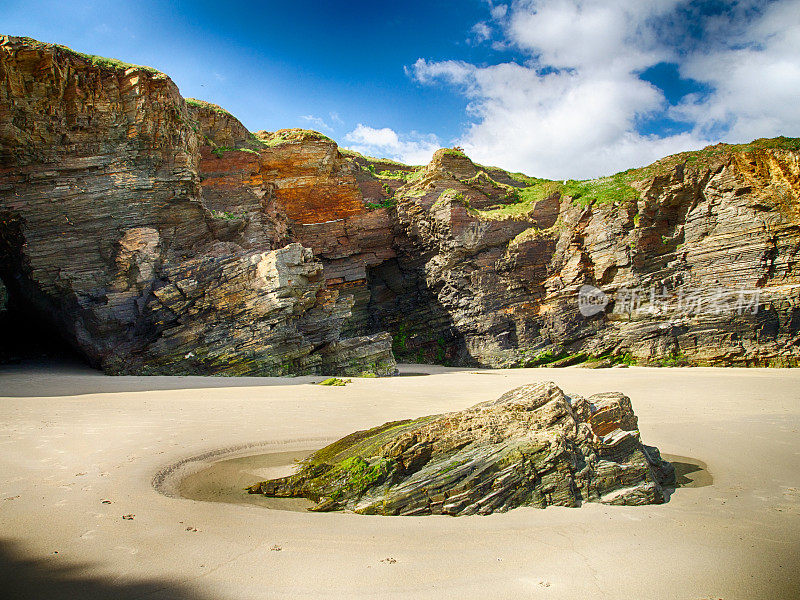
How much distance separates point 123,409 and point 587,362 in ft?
50.3

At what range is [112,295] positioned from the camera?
46.4ft

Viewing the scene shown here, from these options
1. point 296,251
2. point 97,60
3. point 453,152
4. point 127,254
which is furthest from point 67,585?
point 453,152

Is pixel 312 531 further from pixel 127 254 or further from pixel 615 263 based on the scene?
pixel 615 263

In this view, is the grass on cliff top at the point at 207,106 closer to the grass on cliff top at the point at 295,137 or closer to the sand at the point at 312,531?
the grass on cliff top at the point at 295,137

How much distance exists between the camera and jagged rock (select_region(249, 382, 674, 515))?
413 cm

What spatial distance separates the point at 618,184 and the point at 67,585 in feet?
66.5

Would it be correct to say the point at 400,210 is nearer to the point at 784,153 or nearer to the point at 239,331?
the point at 239,331

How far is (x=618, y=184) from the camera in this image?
61.4ft

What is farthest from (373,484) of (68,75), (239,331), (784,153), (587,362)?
(784,153)

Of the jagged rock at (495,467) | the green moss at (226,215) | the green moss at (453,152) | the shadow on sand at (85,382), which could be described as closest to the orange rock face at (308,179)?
the green moss at (226,215)

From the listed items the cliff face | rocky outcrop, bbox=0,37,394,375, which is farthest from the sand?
the cliff face

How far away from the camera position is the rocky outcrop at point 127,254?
13766mm

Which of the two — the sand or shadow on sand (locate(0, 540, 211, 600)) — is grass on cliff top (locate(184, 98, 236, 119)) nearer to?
the sand

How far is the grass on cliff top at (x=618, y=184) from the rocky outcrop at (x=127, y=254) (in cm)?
949
